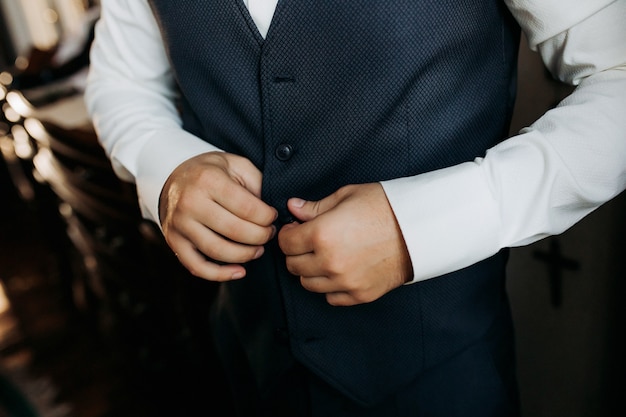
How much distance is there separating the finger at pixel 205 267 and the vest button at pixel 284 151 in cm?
15

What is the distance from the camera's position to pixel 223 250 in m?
0.67

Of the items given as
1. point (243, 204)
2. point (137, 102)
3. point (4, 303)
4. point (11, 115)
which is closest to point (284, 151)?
point (243, 204)

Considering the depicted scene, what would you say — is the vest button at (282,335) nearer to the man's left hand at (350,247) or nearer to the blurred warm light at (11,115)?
the man's left hand at (350,247)

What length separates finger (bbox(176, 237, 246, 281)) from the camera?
0.69 metres

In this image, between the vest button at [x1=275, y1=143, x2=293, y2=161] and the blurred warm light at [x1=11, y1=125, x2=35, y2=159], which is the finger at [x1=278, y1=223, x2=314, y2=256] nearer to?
the vest button at [x1=275, y1=143, x2=293, y2=161]

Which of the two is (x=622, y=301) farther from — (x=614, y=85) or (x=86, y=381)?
(x=86, y=381)

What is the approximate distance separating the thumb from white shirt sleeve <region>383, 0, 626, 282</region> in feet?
0.23

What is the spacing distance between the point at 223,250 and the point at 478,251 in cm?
30

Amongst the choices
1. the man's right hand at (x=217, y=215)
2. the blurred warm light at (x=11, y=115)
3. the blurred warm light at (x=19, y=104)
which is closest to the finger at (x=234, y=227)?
the man's right hand at (x=217, y=215)

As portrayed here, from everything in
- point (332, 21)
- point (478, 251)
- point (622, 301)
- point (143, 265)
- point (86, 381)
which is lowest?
point (86, 381)

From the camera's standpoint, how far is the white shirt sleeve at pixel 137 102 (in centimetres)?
81

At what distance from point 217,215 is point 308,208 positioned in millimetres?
117

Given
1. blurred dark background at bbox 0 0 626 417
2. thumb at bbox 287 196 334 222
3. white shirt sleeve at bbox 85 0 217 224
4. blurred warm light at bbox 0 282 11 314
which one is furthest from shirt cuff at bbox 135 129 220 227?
blurred warm light at bbox 0 282 11 314

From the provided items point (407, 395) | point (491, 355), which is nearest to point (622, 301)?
point (491, 355)
